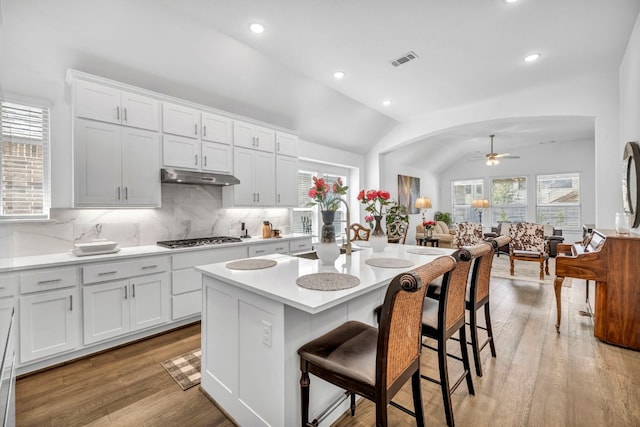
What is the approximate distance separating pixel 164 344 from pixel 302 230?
3.08m

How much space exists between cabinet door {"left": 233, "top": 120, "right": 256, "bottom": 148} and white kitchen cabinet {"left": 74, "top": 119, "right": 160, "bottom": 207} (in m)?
1.00

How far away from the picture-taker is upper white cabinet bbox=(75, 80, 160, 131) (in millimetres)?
2643

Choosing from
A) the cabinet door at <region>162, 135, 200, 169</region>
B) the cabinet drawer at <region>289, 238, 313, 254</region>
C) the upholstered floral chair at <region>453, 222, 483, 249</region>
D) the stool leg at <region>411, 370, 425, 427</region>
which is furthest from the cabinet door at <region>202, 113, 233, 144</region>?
the upholstered floral chair at <region>453, 222, 483, 249</region>

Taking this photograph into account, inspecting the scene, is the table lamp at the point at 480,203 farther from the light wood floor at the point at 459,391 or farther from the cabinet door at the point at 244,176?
the cabinet door at the point at 244,176

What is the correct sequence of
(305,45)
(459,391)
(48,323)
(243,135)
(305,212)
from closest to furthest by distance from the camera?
(459,391)
(48,323)
(305,45)
(243,135)
(305,212)

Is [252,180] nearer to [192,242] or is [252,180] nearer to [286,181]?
[286,181]

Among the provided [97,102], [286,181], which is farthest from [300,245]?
[97,102]

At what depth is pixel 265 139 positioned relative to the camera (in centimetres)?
423

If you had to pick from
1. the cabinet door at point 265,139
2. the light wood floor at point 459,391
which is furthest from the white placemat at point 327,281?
the cabinet door at point 265,139

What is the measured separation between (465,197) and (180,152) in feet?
30.4

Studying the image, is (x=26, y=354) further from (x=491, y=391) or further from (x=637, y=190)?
(x=637, y=190)

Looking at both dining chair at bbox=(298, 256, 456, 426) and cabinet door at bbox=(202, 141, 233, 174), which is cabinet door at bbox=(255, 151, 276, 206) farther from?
dining chair at bbox=(298, 256, 456, 426)

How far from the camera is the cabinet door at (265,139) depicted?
4.14 metres

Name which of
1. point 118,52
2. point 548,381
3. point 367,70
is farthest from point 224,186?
point 548,381
